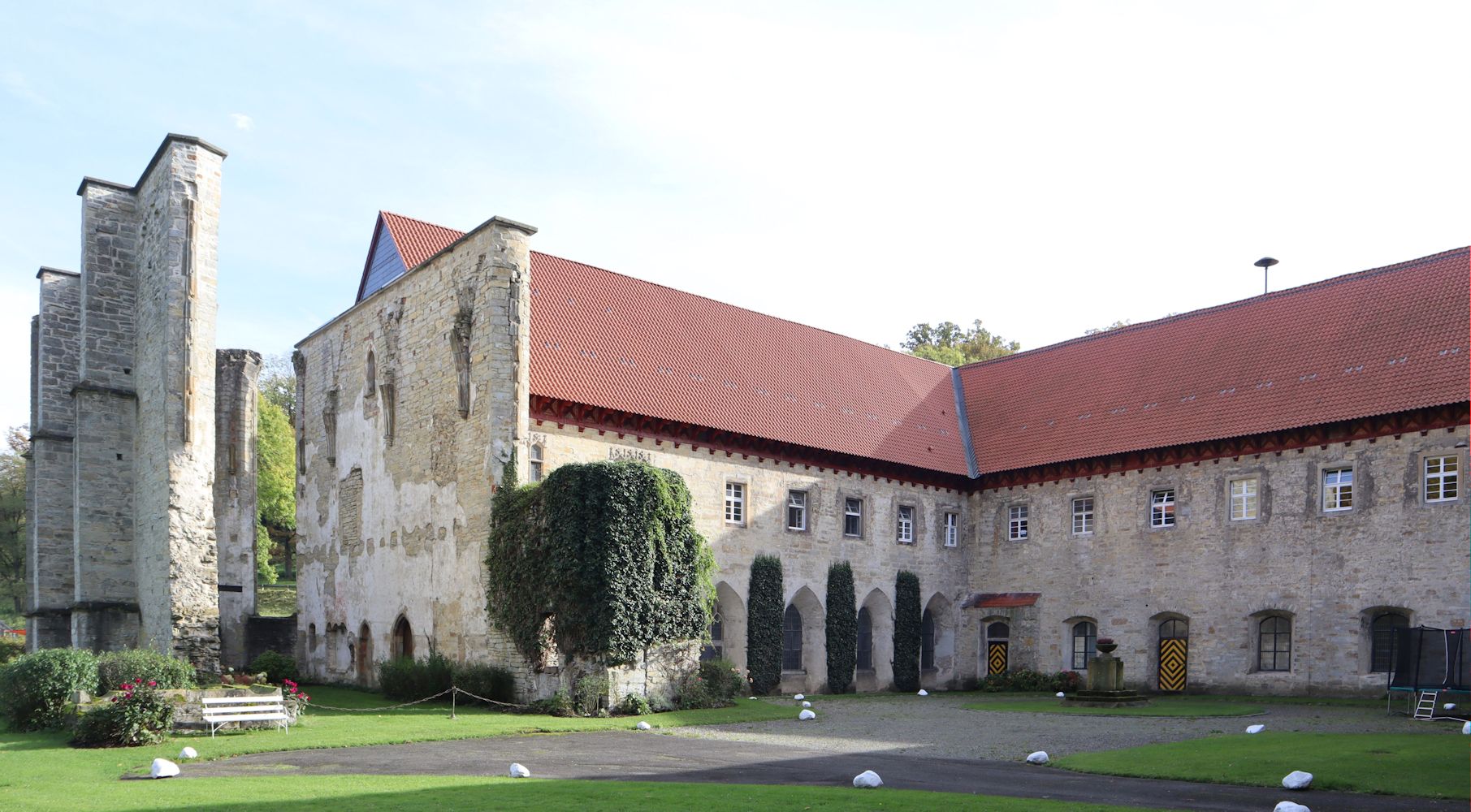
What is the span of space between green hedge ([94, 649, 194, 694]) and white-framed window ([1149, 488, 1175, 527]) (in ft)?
75.9

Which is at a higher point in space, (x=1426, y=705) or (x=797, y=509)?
(x=797, y=509)

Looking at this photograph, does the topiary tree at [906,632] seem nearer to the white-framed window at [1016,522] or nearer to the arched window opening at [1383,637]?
the white-framed window at [1016,522]

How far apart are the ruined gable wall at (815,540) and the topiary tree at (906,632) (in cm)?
23

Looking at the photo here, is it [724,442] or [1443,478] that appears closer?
[1443,478]

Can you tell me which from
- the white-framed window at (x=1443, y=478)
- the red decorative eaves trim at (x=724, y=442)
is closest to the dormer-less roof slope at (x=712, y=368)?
the red decorative eaves trim at (x=724, y=442)

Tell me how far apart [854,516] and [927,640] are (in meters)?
4.84

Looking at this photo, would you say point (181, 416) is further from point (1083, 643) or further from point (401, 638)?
point (1083, 643)

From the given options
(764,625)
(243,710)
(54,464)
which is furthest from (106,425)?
(764,625)

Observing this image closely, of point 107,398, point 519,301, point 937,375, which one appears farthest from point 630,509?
point 937,375

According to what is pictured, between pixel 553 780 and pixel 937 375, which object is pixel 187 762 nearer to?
pixel 553 780

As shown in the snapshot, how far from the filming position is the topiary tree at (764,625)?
29766 millimetres

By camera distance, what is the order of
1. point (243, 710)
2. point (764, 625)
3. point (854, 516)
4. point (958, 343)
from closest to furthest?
point (243, 710) < point (764, 625) < point (854, 516) < point (958, 343)

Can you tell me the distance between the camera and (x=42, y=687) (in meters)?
17.9

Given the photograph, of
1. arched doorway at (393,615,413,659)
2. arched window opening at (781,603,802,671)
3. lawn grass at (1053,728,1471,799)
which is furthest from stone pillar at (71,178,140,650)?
lawn grass at (1053,728,1471,799)
